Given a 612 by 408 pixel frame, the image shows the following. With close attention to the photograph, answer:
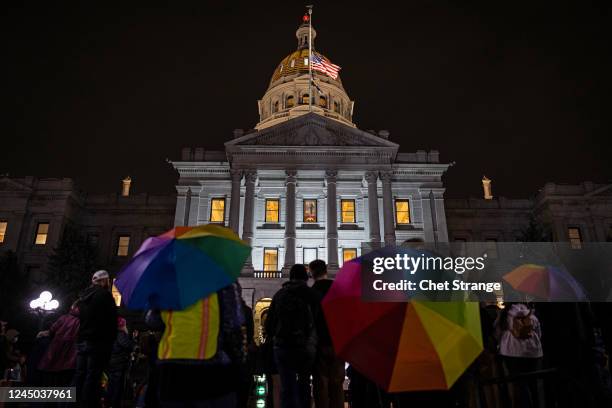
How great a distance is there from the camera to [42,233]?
127 feet

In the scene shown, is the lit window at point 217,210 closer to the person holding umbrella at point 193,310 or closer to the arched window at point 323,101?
the arched window at point 323,101

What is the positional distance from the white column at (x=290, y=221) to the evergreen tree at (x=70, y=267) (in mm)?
16245

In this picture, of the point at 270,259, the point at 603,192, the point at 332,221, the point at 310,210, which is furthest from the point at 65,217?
the point at 603,192

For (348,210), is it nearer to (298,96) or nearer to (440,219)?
(440,219)

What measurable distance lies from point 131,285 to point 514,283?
16.2 ft

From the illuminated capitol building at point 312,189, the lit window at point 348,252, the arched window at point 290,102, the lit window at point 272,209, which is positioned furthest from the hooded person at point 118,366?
the arched window at point 290,102

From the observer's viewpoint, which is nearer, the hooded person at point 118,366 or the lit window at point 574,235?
the hooded person at point 118,366

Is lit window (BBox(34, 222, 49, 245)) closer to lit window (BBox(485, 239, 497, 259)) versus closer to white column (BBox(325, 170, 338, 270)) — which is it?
white column (BBox(325, 170, 338, 270))

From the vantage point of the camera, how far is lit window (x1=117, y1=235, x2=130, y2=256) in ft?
136

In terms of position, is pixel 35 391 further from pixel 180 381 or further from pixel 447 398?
pixel 447 398

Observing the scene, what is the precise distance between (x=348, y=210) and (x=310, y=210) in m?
3.13

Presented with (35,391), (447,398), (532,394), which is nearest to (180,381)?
(447,398)

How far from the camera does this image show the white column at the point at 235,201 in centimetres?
3232

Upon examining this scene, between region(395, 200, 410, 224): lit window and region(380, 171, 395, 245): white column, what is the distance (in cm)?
222
